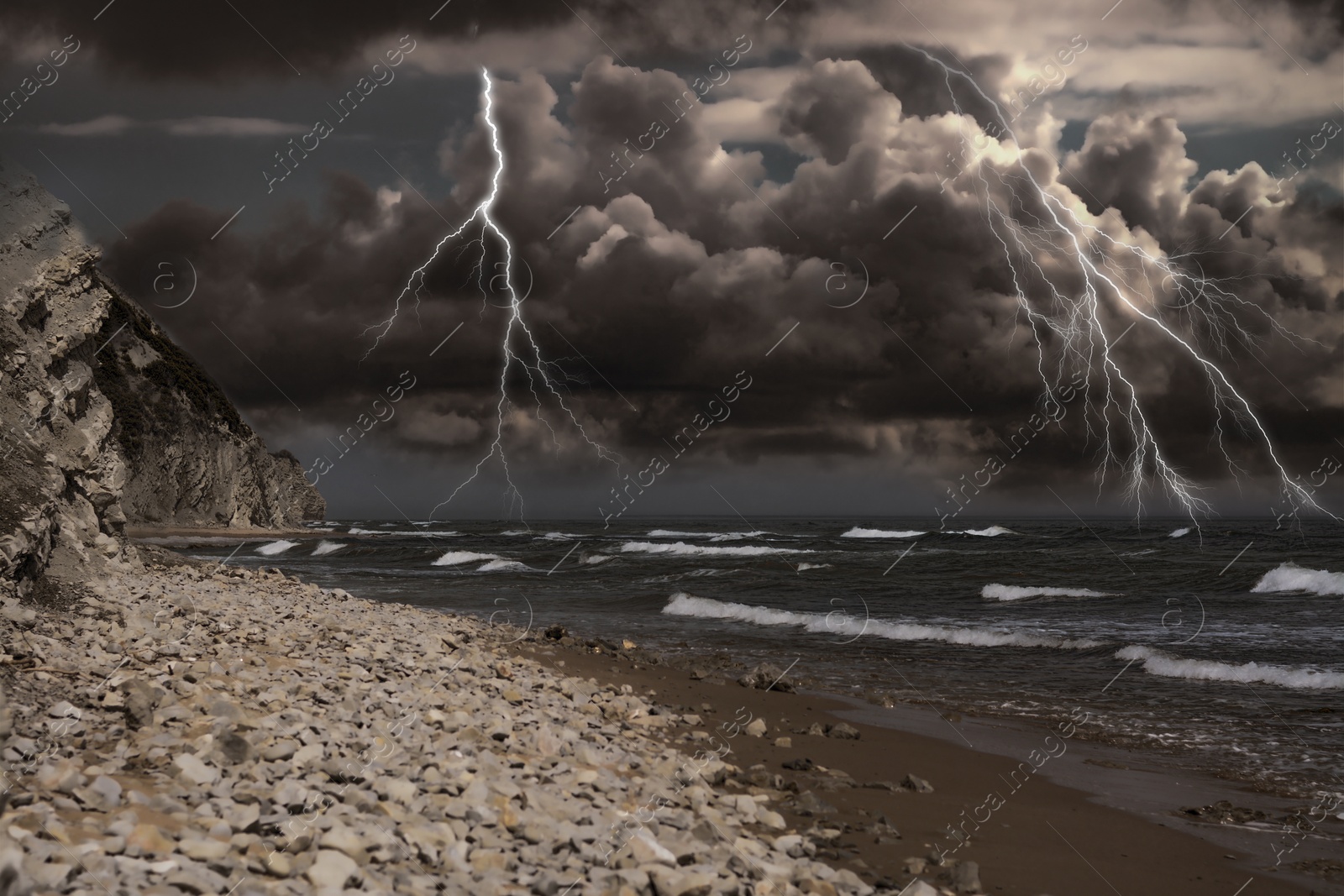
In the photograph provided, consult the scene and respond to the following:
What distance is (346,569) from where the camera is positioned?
3281cm

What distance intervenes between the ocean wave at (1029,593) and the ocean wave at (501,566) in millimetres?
19401

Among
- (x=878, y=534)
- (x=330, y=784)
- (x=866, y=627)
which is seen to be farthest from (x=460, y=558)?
(x=878, y=534)

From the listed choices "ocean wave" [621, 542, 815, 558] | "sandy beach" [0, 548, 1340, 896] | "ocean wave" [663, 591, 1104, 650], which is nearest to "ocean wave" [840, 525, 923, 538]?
"ocean wave" [621, 542, 815, 558]

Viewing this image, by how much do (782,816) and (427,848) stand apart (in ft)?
8.93

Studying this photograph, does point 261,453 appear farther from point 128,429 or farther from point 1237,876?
point 1237,876

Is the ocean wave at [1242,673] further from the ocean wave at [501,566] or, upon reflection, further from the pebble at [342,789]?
the ocean wave at [501,566]

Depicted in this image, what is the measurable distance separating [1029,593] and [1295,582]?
26.8ft

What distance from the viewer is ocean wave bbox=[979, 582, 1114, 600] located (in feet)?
74.6

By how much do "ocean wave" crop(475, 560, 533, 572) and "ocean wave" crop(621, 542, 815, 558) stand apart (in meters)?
8.60

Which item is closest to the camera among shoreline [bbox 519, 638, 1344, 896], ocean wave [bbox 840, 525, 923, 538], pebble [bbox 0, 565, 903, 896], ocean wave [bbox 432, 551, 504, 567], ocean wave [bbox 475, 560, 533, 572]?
pebble [bbox 0, 565, 903, 896]

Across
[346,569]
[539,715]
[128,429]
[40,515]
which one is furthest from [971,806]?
[128,429]

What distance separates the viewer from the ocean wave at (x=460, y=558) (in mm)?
39312

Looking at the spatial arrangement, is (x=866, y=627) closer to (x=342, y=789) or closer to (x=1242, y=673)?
(x=1242, y=673)

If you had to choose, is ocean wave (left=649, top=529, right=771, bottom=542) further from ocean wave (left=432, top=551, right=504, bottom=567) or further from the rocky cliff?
the rocky cliff
